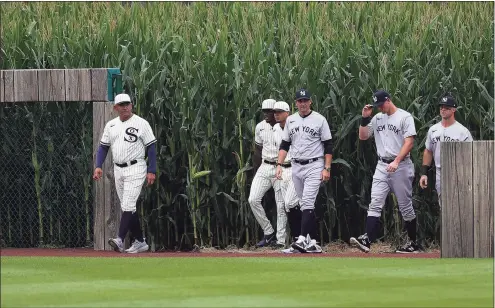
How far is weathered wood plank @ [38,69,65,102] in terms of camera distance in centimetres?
1862

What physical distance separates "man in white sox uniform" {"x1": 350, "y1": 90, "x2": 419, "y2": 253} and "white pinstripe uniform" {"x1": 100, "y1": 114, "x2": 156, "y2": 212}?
9.71 feet

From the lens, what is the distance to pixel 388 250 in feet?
61.1

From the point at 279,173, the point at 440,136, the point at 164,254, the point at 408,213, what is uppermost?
the point at 440,136

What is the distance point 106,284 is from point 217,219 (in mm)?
6181

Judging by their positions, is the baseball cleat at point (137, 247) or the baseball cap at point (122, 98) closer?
the baseball cap at point (122, 98)

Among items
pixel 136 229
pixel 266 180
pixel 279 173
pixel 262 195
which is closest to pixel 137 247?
pixel 136 229

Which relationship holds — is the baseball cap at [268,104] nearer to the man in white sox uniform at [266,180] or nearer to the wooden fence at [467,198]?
the man in white sox uniform at [266,180]

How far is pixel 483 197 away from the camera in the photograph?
16234mm

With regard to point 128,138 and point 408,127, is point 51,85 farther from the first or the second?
point 408,127

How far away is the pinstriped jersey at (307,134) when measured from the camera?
57.8 ft

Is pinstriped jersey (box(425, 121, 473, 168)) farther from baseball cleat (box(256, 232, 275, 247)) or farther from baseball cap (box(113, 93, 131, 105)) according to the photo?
baseball cap (box(113, 93, 131, 105))

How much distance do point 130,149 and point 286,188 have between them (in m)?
2.26

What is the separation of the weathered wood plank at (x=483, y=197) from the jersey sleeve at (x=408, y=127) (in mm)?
1449

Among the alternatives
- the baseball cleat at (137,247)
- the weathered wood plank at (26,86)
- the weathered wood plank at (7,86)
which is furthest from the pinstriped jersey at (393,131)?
the weathered wood plank at (7,86)
